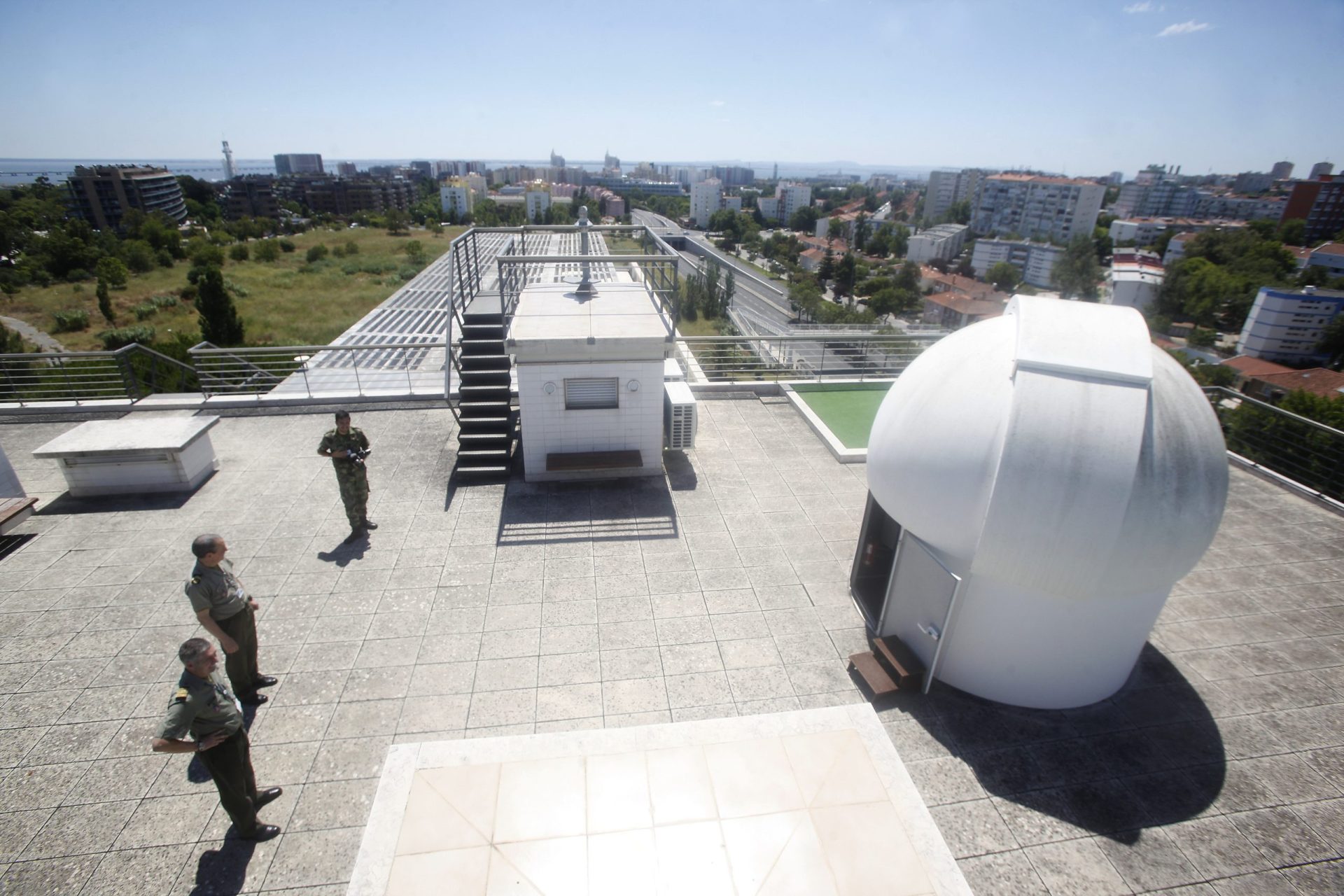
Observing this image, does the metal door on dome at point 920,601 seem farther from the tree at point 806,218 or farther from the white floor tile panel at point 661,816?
the tree at point 806,218

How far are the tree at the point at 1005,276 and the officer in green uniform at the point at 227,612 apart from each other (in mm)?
99164

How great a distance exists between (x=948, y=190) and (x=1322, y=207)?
8375 centimetres

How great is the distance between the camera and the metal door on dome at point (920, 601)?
5.30 m

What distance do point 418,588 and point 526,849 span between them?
12.7 feet

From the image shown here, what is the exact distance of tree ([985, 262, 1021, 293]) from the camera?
87500 mm

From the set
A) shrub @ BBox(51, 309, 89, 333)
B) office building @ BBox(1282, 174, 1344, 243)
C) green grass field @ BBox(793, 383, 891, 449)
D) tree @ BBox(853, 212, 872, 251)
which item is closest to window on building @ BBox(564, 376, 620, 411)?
green grass field @ BBox(793, 383, 891, 449)

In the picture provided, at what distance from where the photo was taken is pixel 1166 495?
4.39 meters

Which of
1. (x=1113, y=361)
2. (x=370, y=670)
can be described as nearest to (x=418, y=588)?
(x=370, y=670)

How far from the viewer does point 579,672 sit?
5.79 meters

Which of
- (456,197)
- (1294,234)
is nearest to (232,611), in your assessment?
(1294,234)

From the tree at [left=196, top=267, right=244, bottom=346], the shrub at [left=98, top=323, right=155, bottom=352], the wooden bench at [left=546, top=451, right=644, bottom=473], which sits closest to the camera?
the wooden bench at [left=546, top=451, right=644, bottom=473]

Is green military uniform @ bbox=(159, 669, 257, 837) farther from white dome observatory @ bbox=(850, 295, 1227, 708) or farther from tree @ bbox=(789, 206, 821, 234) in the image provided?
tree @ bbox=(789, 206, 821, 234)

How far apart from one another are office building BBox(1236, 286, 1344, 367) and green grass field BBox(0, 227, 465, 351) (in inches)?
3340

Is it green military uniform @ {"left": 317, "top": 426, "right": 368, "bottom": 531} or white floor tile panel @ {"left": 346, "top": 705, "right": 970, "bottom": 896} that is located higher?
green military uniform @ {"left": 317, "top": 426, "right": 368, "bottom": 531}
